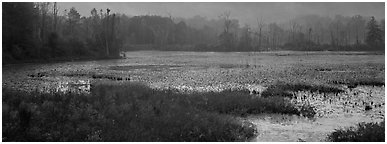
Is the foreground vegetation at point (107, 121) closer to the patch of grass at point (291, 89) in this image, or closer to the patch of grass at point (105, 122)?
the patch of grass at point (105, 122)

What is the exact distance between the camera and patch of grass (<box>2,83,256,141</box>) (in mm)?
12570

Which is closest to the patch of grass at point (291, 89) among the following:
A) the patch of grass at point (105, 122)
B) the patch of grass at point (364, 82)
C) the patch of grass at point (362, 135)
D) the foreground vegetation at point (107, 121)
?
the patch of grass at point (364, 82)

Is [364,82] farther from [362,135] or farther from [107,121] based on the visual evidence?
[107,121]

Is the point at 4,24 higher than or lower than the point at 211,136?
higher

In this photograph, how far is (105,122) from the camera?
13633mm

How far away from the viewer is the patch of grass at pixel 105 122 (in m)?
12.6

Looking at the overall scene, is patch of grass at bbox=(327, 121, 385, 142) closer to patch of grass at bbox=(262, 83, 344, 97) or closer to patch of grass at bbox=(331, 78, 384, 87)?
patch of grass at bbox=(262, 83, 344, 97)

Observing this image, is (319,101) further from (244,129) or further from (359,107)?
(244,129)

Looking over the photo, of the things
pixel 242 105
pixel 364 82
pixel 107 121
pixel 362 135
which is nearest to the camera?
pixel 362 135

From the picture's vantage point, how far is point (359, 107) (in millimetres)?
20094

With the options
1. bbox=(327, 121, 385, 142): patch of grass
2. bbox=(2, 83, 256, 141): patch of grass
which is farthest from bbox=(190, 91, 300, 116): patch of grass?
bbox=(327, 121, 385, 142): patch of grass

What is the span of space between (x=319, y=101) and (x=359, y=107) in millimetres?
2488

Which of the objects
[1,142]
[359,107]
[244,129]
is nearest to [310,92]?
[359,107]

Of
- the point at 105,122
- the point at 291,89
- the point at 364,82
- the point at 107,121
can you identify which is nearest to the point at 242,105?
the point at 107,121
